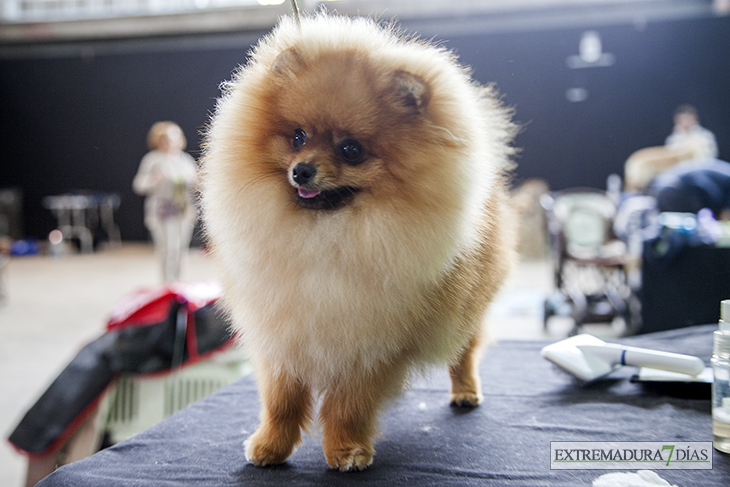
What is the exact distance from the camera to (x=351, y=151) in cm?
105

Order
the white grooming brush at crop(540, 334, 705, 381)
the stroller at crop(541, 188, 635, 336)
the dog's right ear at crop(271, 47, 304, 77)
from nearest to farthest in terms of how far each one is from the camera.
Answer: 1. the dog's right ear at crop(271, 47, 304, 77)
2. the white grooming brush at crop(540, 334, 705, 381)
3. the stroller at crop(541, 188, 635, 336)

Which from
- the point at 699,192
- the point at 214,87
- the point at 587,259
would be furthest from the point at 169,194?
the point at 699,192

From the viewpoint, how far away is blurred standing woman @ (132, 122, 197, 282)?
591 cm

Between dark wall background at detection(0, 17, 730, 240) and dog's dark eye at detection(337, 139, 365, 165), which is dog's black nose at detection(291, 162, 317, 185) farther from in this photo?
dark wall background at detection(0, 17, 730, 240)

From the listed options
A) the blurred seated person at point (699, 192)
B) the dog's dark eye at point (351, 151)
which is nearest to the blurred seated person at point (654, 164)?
the blurred seated person at point (699, 192)

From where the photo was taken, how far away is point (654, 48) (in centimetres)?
1005

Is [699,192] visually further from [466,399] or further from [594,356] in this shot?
[466,399]

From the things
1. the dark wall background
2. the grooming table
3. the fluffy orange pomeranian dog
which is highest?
the dark wall background

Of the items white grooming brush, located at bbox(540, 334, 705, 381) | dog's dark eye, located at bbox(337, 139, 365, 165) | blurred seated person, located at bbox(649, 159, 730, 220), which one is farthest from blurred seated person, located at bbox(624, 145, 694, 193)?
dog's dark eye, located at bbox(337, 139, 365, 165)

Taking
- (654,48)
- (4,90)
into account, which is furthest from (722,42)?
(4,90)

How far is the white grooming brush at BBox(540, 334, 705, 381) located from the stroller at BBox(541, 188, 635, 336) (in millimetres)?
3542

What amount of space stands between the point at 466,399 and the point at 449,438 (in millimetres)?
225

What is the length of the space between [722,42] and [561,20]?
2.70 meters

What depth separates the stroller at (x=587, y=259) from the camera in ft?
16.7
